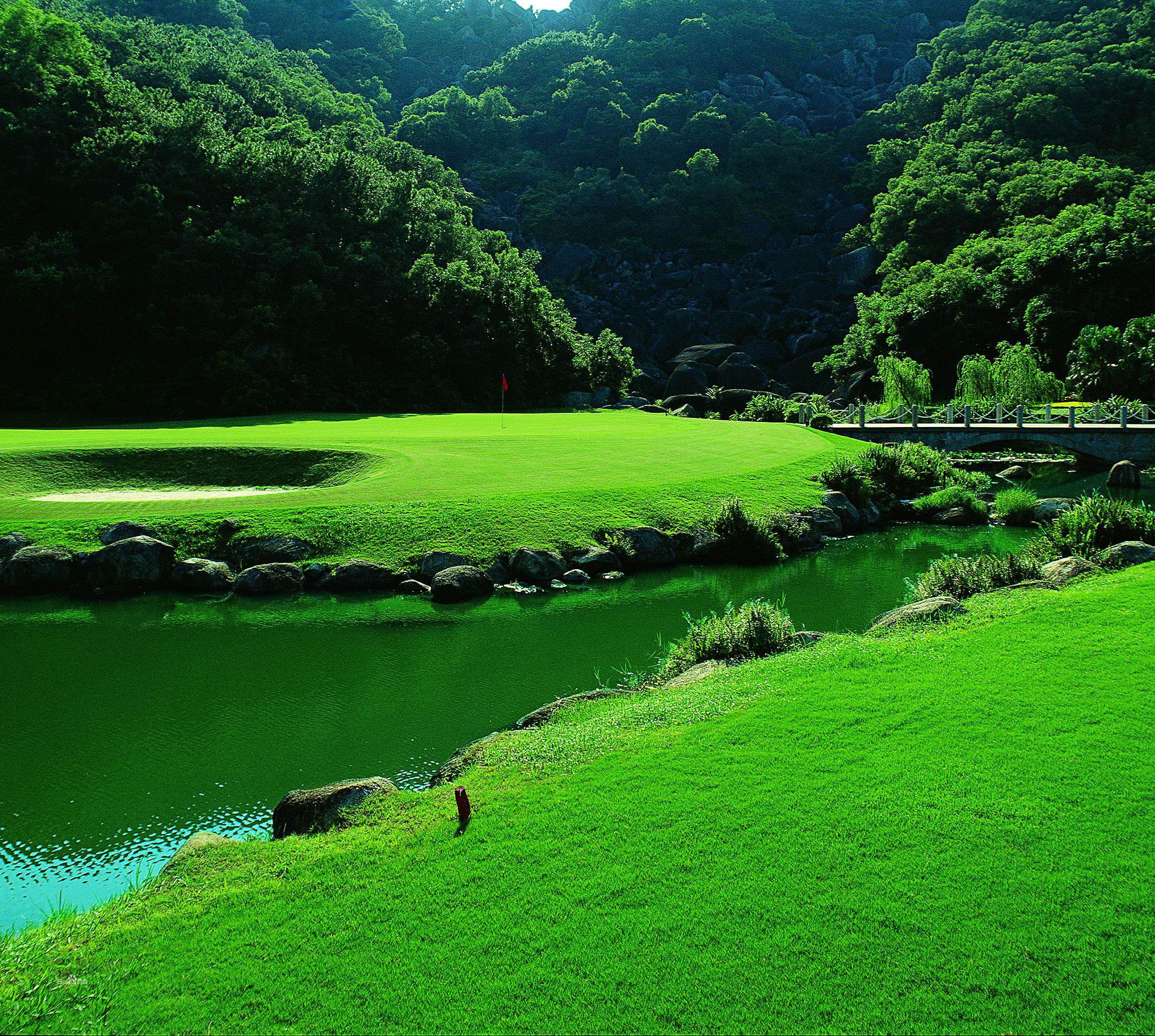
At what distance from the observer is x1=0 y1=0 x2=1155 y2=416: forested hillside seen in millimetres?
48781

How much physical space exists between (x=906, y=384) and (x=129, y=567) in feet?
180

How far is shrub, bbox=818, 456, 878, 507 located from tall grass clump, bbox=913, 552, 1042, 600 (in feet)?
41.3

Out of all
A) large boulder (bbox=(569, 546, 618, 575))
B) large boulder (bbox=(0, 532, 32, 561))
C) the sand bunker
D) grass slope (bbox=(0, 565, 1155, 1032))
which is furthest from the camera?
the sand bunker

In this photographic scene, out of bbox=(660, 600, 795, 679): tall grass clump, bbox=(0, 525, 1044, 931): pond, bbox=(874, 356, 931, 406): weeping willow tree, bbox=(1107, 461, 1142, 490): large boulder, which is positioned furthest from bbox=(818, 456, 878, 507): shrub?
bbox=(874, 356, 931, 406): weeping willow tree

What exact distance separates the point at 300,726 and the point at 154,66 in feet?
245

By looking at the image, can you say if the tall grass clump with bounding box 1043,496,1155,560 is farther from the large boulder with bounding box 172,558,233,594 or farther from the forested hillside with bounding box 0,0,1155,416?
the forested hillside with bounding box 0,0,1155,416

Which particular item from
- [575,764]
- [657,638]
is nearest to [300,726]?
[575,764]

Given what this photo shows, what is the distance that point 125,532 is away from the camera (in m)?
20.5

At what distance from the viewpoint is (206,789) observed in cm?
989

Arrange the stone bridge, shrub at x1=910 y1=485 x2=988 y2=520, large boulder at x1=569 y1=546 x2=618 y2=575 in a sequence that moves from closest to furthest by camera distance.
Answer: large boulder at x1=569 y1=546 x2=618 y2=575 → shrub at x1=910 y1=485 x2=988 y2=520 → the stone bridge

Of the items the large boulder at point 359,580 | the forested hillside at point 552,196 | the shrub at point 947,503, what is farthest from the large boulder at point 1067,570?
the forested hillside at point 552,196

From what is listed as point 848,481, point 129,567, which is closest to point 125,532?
point 129,567

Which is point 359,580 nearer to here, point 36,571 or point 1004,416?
point 36,571

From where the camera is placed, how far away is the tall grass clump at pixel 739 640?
12031 mm
